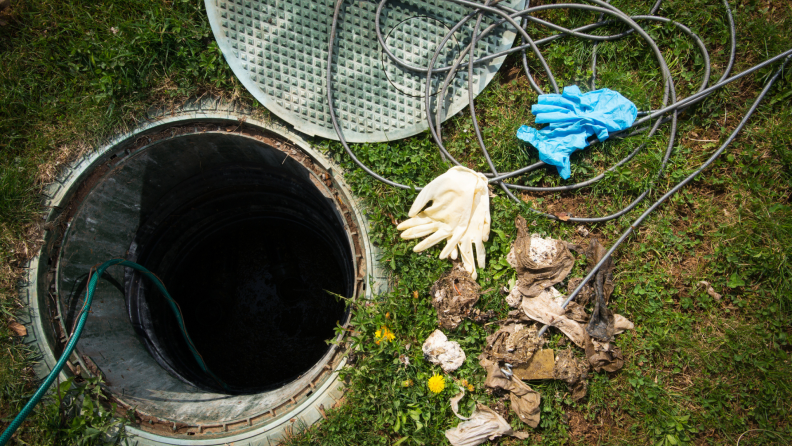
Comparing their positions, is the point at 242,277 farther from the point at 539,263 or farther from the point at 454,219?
the point at 539,263

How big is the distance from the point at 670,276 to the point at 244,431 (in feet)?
9.62

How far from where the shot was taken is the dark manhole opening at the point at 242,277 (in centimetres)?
364

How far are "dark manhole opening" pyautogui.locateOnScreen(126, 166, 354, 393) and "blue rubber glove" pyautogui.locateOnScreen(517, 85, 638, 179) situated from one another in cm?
182

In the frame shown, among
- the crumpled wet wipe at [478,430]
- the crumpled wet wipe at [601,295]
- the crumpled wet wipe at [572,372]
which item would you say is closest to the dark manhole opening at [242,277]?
the crumpled wet wipe at [478,430]

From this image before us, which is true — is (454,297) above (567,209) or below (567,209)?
below

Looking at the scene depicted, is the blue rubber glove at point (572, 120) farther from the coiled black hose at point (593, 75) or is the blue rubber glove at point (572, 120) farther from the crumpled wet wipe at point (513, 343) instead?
the crumpled wet wipe at point (513, 343)

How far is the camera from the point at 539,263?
99.6 inches

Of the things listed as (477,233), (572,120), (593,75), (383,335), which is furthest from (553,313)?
(593,75)

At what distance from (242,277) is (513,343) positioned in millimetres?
3156

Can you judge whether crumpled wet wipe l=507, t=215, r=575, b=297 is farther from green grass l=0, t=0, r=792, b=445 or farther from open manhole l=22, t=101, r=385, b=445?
open manhole l=22, t=101, r=385, b=445

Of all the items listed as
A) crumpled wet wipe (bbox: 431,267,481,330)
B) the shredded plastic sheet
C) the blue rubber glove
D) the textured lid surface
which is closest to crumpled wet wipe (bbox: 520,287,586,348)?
crumpled wet wipe (bbox: 431,267,481,330)

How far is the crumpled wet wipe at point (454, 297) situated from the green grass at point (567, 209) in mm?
79

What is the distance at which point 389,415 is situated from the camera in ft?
8.30

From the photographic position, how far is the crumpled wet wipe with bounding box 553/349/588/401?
8.11 feet
